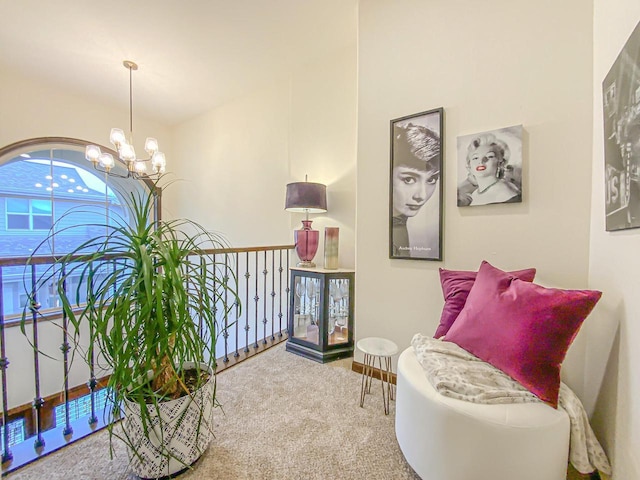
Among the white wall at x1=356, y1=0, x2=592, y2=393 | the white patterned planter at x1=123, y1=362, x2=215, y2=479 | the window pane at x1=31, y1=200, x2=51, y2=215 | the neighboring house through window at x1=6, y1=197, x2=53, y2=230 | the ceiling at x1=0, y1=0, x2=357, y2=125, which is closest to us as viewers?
the white patterned planter at x1=123, y1=362, x2=215, y2=479

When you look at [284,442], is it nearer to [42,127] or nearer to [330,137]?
[330,137]

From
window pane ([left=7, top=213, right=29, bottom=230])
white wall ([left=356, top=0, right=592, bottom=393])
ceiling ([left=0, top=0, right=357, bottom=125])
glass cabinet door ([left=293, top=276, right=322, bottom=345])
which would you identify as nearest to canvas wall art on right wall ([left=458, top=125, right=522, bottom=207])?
white wall ([left=356, top=0, right=592, bottom=393])

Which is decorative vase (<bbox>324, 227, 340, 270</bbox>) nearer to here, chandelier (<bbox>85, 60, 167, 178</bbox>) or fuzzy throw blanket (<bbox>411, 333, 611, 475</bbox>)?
fuzzy throw blanket (<bbox>411, 333, 611, 475</bbox>)

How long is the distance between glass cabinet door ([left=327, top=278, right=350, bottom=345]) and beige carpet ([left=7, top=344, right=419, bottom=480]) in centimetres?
45

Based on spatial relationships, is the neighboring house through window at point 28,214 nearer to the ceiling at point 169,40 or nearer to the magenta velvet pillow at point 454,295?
the ceiling at point 169,40

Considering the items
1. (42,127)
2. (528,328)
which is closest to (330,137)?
(528,328)

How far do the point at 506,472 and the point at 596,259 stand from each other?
3.53 ft

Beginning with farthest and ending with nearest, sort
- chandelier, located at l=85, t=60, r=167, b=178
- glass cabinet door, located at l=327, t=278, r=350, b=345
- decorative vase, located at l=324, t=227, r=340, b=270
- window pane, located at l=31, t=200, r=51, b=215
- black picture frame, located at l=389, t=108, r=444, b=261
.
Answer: window pane, located at l=31, t=200, r=51, b=215, chandelier, located at l=85, t=60, r=167, b=178, decorative vase, located at l=324, t=227, r=340, b=270, glass cabinet door, located at l=327, t=278, r=350, b=345, black picture frame, located at l=389, t=108, r=444, b=261

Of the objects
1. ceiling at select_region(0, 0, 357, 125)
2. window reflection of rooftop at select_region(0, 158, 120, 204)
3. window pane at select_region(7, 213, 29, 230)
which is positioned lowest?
window pane at select_region(7, 213, 29, 230)

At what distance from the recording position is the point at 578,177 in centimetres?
140

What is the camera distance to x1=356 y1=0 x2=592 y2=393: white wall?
142 cm

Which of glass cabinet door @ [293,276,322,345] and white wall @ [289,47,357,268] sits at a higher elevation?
white wall @ [289,47,357,268]

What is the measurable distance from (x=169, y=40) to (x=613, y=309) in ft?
12.7

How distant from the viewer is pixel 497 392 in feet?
3.43
